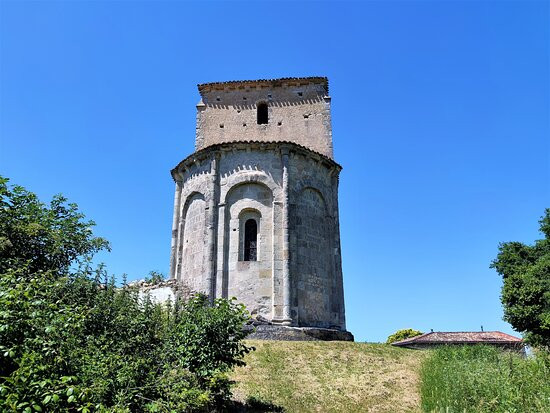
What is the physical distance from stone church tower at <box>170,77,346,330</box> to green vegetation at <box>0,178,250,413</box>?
20.2 feet

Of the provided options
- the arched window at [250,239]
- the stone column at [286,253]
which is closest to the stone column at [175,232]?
the arched window at [250,239]

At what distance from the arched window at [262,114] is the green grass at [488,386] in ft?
45.5

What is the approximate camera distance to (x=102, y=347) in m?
7.29

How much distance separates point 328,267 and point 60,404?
41.3 ft

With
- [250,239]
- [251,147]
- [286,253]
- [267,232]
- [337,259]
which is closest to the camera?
[286,253]

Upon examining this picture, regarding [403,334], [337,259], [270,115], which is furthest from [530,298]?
[403,334]

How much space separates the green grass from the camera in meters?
8.16

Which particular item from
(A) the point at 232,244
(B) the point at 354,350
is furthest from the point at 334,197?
(B) the point at 354,350

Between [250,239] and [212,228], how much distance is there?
141 centimetres

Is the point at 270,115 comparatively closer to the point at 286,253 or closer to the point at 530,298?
the point at 286,253

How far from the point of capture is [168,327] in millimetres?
9055

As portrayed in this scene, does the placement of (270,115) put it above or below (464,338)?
above

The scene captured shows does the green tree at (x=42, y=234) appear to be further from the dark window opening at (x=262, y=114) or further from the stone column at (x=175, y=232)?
the dark window opening at (x=262, y=114)

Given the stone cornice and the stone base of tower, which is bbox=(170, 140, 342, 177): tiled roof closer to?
the stone cornice
